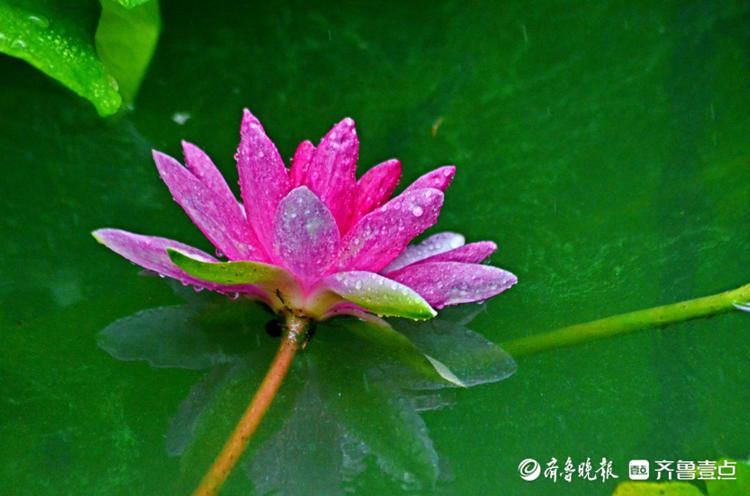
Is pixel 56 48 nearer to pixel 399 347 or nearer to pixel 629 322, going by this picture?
pixel 399 347

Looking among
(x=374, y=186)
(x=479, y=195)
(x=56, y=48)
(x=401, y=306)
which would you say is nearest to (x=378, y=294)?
(x=401, y=306)

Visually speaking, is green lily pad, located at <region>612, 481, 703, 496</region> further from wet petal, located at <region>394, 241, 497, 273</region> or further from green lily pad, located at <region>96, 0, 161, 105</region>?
green lily pad, located at <region>96, 0, 161, 105</region>

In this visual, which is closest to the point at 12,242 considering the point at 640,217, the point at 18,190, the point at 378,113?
the point at 18,190

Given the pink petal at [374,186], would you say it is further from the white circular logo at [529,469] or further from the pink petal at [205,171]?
the white circular logo at [529,469]

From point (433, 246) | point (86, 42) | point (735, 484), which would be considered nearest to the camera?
point (735, 484)

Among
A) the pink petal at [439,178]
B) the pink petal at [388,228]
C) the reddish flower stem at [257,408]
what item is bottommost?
the reddish flower stem at [257,408]

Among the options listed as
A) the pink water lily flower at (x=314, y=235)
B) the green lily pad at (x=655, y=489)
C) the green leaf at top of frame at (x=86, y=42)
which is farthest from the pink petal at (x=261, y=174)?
the green lily pad at (x=655, y=489)

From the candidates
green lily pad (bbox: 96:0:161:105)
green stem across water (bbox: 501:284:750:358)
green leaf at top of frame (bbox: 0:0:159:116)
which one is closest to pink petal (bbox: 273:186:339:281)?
green stem across water (bbox: 501:284:750:358)
